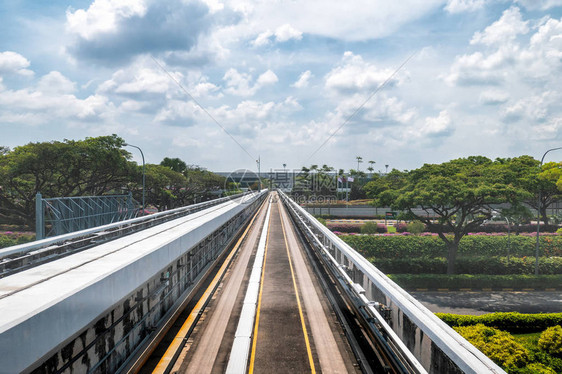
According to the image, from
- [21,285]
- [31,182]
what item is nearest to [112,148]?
[31,182]

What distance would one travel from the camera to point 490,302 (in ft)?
98.2

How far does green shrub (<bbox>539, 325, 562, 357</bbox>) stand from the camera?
52.3 feet

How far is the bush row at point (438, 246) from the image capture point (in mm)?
39312

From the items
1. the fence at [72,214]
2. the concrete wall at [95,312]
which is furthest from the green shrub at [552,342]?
the fence at [72,214]

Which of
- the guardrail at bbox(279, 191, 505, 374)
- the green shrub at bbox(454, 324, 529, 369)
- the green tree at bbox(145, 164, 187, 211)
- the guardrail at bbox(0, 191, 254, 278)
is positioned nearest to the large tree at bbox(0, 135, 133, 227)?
the green tree at bbox(145, 164, 187, 211)

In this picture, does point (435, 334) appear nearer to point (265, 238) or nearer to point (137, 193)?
point (265, 238)

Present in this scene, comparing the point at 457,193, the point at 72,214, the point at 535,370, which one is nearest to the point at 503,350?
the point at 535,370

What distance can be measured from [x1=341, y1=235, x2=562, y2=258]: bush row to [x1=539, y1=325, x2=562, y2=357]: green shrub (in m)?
22.7

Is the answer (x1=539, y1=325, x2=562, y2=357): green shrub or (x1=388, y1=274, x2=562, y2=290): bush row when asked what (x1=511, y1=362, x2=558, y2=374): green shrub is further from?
(x1=388, y1=274, x2=562, y2=290): bush row

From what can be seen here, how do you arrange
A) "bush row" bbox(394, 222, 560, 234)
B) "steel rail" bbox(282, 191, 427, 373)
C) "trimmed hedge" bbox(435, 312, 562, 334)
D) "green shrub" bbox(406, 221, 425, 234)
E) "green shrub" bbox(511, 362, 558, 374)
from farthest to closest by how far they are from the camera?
"bush row" bbox(394, 222, 560, 234) < "green shrub" bbox(406, 221, 425, 234) < "trimmed hedge" bbox(435, 312, 562, 334) < "green shrub" bbox(511, 362, 558, 374) < "steel rail" bbox(282, 191, 427, 373)

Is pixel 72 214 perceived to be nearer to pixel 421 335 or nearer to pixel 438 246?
pixel 421 335

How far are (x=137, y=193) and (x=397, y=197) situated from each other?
4220 centimetres

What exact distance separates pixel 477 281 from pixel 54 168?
4617 centimetres

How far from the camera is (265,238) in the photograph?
2692 cm
